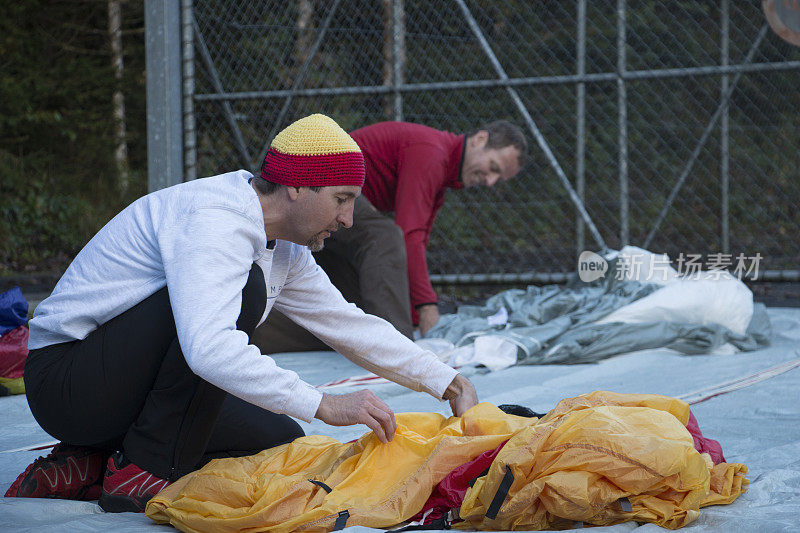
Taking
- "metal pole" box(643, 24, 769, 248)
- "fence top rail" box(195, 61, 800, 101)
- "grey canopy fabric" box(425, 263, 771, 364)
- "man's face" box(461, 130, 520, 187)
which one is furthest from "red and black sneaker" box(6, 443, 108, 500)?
"metal pole" box(643, 24, 769, 248)

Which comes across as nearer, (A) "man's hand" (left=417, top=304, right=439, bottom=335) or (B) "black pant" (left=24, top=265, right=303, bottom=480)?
(B) "black pant" (left=24, top=265, right=303, bottom=480)

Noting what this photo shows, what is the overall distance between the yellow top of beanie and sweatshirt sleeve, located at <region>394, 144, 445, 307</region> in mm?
2037

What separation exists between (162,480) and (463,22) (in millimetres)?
5825

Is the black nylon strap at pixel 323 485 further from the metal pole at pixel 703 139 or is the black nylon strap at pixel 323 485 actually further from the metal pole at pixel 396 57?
the metal pole at pixel 703 139

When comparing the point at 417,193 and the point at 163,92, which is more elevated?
the point at 163,92

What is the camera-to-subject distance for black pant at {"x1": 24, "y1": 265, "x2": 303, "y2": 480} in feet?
5.45

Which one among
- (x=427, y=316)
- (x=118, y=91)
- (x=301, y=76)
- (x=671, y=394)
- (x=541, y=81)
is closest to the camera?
(x=671, y=394)

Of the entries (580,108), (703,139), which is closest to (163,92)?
(580,108)

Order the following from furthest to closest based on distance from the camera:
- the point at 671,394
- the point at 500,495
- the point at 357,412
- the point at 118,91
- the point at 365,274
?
the point at 118,91
the point at 365,274
the point at 671,394
the point at 357,412
the point at 500,495

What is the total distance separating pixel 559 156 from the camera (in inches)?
287

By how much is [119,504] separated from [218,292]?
53 cm

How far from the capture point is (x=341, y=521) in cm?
151

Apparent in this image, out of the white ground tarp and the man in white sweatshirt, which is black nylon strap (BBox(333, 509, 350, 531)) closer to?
the man in white sweatshirt

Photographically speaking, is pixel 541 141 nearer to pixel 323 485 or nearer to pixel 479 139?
pixel 479 139
